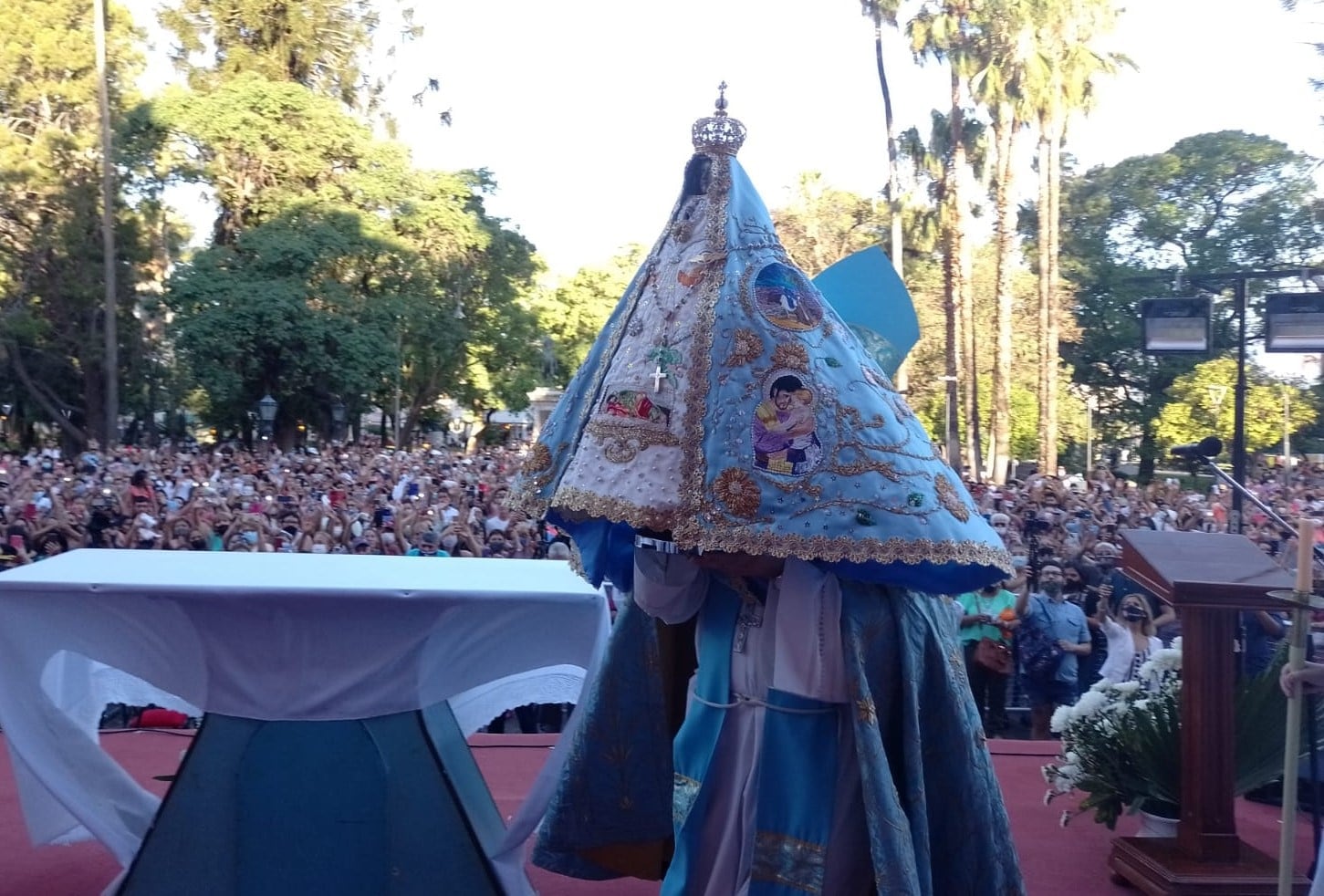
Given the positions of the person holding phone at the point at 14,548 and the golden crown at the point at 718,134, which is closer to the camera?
the golden crown at the point at 718,134

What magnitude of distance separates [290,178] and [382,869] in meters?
28.2

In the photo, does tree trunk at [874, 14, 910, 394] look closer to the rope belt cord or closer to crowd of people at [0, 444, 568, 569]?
crowd of people at [0, 444, 568, 569]

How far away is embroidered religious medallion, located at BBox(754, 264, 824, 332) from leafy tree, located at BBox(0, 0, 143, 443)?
30.4 metres

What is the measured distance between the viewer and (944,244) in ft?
86.3

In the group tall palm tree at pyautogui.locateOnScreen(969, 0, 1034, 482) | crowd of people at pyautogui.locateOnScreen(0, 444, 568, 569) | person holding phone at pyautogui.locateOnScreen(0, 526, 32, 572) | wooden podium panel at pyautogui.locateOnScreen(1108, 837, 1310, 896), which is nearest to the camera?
wooden podium panel at pyautogui.locateOnScreen(1108, 837, 1310, 896)

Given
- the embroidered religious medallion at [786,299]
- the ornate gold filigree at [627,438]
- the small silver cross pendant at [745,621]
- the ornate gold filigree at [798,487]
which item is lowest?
the small silver cross pendant at [745,621]

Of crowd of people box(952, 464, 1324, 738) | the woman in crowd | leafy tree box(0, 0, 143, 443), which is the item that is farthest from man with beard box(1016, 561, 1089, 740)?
leafy tree box(0, 0, 143, 443)

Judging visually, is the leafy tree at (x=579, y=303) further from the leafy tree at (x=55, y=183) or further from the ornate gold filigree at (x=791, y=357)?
the ornate gold filigree at (x=791, y=357)

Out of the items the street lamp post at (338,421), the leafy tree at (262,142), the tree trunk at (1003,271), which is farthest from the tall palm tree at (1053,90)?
the street lamp post at (338,421)

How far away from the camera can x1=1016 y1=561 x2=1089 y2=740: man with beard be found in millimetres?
7867

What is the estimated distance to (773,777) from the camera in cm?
319

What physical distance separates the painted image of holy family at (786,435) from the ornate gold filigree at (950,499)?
327 mm

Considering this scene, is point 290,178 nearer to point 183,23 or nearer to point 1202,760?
point 183,23

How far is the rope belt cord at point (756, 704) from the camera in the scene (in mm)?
3182
